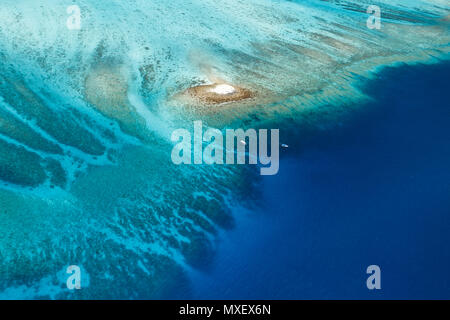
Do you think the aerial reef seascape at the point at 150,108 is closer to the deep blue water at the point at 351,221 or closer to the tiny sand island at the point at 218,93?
the tiny sand island at the point at 218,93

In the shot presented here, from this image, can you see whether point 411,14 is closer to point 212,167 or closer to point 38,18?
point 212,167

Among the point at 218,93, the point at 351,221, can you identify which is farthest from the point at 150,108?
the point at 351,221

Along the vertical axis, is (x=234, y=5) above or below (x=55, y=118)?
above

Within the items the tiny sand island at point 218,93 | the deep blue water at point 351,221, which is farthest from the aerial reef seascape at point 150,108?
the deep blue water at point 351,221

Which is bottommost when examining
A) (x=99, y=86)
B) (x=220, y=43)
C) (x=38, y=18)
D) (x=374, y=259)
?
(x=374, y=259)

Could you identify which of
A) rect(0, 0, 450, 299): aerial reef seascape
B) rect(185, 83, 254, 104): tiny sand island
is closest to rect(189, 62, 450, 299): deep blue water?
rect(0, 0, 450, 299): aerial reef seascape
